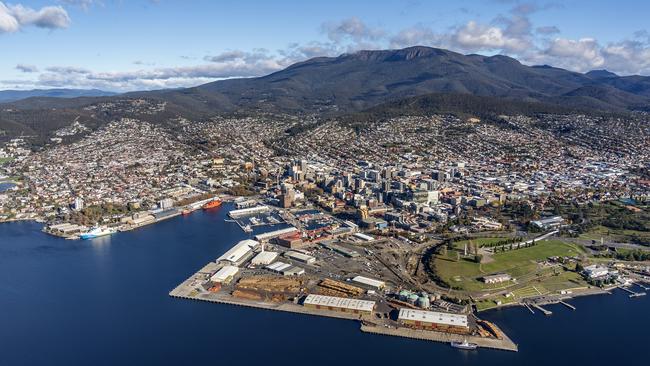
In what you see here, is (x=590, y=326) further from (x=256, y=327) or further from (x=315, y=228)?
(x=315, y=228)

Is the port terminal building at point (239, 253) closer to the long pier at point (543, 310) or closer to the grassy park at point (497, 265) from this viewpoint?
the grassy park at point (497, 265)

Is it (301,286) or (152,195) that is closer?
A: (301,286)

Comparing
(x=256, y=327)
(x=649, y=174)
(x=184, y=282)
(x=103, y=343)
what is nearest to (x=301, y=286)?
(x=256, y=327)

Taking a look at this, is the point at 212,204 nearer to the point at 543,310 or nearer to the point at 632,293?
the point at 543,310

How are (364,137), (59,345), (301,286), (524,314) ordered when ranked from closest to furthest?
(59,345)
(524,314)
(301,286)
(364,137)

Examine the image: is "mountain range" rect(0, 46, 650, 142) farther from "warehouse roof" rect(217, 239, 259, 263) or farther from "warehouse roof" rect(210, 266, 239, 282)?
"warehouse roof" rect(210, 266, 239, 282)

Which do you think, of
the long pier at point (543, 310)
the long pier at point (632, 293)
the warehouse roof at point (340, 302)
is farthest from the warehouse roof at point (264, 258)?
the long pier at point (632, 293)
